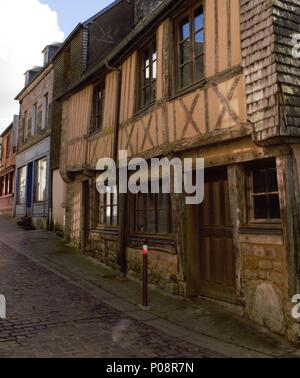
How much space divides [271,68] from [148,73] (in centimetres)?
375

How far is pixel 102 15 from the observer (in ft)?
46.0

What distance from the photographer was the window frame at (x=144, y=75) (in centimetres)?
787

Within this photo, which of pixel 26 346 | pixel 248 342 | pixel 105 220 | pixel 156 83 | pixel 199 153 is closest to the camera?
pixel 26 346

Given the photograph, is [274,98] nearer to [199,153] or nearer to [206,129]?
[206,129]

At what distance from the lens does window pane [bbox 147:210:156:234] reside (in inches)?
307

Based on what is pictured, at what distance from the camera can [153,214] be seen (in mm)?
7871

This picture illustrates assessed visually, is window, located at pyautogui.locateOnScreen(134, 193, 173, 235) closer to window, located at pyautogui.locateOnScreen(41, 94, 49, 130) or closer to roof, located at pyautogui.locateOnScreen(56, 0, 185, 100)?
roof, located at pyautogui.locateOnScreen(56, 0, 185, 100)

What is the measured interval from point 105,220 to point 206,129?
4.89m

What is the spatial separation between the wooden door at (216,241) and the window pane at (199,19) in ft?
8.15

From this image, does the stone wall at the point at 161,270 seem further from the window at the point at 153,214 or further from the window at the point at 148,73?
the window at the point at 148,73

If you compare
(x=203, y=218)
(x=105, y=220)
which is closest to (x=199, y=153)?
(x=203, y=218)

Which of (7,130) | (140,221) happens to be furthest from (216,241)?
(7,130)

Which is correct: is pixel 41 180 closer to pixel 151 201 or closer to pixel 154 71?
pixel 151 201

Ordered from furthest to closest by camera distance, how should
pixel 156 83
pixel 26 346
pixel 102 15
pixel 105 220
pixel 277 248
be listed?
pixel 102 15, pixel 105 220, pixel 156 83, pixel 277 248, pixel 26 346
